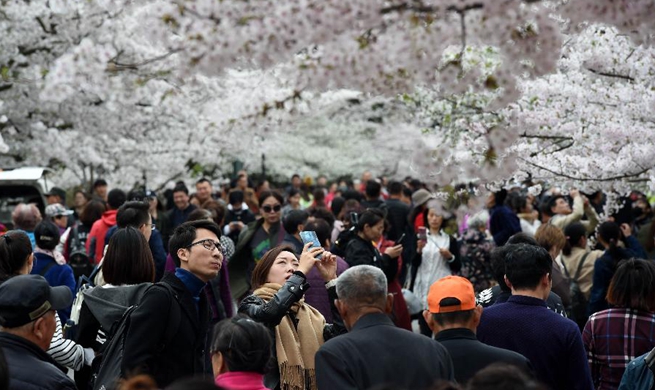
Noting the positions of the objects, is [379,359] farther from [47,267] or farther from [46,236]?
[46,236]

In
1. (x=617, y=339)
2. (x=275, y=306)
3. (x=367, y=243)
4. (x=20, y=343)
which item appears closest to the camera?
(x=20, y=343)

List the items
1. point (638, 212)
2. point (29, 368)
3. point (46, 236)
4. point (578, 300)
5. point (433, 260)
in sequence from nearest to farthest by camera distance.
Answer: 1. point (29, 368)
2. point (46, 236)
3. point (578, 300)
4. point (433, 260)
5. point (638, 212)

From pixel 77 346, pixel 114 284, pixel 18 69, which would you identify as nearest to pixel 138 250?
pixel 114 284

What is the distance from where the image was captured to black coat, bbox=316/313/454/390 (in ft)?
14.9

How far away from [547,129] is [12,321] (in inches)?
288

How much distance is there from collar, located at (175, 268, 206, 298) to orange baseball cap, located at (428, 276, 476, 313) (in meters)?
1.64

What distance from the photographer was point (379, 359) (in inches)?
180

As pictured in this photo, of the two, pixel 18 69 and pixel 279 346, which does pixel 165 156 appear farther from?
pixel 279 346

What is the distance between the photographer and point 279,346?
5.99 m

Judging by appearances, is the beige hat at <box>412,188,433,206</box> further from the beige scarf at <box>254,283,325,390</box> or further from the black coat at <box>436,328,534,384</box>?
the black coat at <box>436,328,534,384</box>

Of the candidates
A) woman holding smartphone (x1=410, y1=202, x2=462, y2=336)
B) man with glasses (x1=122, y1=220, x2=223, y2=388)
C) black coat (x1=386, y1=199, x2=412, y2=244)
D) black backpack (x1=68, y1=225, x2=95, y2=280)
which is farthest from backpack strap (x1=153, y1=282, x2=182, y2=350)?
black coat (x1=386, y1=199, x2=412, y2=244)

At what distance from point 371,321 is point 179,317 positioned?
149 cm

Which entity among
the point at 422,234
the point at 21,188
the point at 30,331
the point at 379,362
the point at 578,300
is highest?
the point at 30,331

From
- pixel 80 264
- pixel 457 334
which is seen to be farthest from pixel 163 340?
pixel 80 264
